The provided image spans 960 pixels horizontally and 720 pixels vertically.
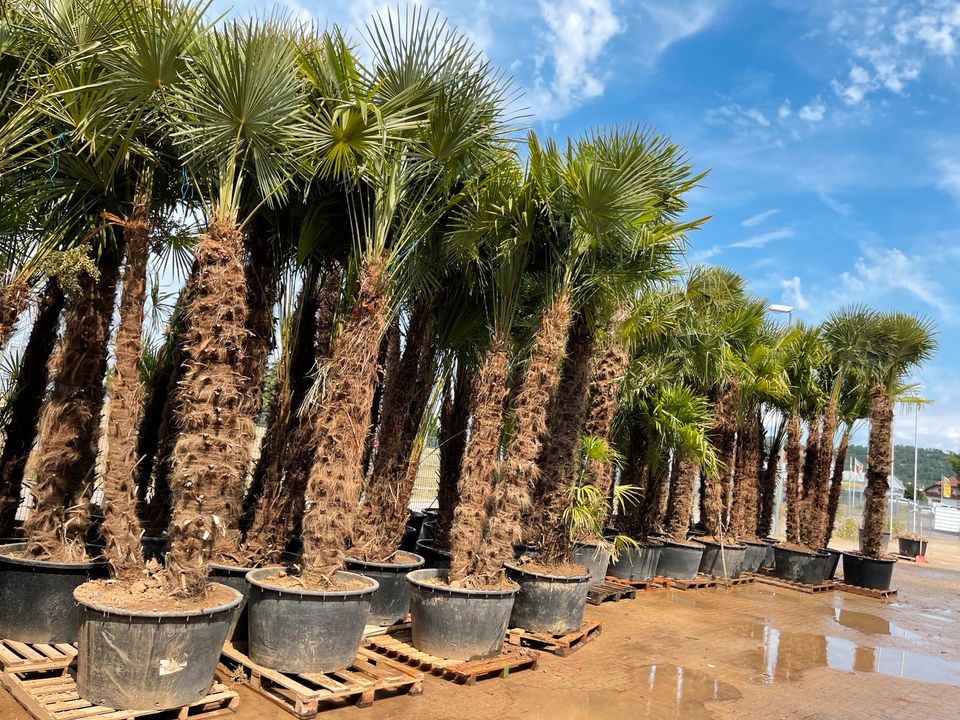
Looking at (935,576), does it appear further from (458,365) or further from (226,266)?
(226,266)

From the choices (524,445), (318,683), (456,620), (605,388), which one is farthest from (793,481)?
(318,683)

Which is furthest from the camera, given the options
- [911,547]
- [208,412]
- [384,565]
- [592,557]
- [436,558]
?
[911,547]

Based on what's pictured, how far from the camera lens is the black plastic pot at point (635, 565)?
12281 millimetres

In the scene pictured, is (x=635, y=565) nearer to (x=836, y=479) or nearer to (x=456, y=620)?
(x=456, y=620)

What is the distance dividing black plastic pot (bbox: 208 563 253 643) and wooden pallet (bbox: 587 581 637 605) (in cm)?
541

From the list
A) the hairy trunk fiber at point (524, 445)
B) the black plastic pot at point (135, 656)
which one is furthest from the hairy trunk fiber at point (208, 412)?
the hairy trunk fiber at point (524, 445)

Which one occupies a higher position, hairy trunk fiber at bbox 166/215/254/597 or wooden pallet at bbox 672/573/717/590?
hairy trunk fiber at bbox 166/215/254/597

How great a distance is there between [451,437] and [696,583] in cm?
628

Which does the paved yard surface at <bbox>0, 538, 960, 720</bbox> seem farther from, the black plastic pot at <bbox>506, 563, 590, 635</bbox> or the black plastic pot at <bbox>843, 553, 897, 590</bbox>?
the black plastic pot at <bbox>843, 553, 897, 590</bbox>

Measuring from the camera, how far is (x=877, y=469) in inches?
604

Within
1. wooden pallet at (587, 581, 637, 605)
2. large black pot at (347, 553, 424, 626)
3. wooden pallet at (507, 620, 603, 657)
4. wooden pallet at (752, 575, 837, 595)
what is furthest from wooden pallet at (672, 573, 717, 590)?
large black pot at (347, 553, 424, 626)

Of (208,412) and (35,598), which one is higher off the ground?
(208,412)

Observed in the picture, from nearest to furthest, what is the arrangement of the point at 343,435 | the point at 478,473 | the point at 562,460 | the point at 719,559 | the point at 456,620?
1. the point at 343,435
2. the point at 456,620
3. the point at 478,473
4. the point at 562,460
5. the point at 719,559

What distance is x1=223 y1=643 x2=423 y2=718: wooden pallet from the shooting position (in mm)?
5188
